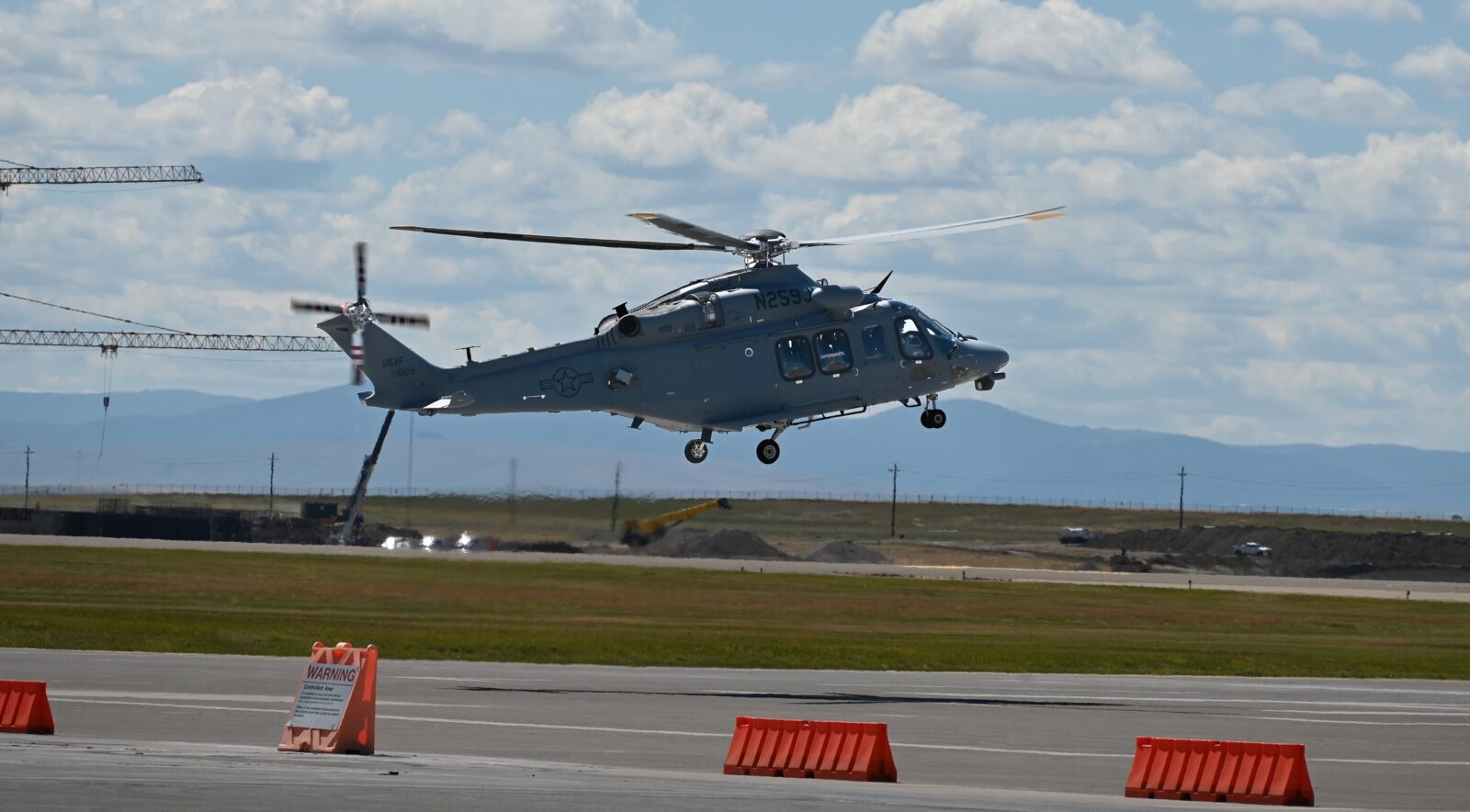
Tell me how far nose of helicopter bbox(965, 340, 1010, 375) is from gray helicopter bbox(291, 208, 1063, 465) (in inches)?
1.9

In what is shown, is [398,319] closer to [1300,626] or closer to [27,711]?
[27,711]

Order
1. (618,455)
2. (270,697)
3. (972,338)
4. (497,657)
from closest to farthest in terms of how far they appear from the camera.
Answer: (270,697) → (972,338) → (497,657) → (618,455)

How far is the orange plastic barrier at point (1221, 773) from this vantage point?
2794cm

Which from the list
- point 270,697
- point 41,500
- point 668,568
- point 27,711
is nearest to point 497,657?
point 270,697

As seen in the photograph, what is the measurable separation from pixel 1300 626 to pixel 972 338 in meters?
41.8

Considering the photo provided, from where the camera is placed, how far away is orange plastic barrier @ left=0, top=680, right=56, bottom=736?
3288 centimetres

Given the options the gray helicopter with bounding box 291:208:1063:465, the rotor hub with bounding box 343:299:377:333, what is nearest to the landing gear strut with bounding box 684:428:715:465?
the gray helicopter with bounding box 291:208:1063:465

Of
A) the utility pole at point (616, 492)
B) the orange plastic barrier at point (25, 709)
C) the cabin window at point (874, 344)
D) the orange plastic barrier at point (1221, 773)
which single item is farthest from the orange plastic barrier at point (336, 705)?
the utility pole at point (616, 492)

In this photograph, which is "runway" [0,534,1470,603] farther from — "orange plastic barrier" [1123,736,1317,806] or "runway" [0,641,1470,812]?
"orange plastic barrier" [1123,736,1317,806]

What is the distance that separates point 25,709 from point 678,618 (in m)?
44.5

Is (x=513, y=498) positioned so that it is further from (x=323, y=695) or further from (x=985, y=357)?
(x=323, y=695)

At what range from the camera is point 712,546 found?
115250mm

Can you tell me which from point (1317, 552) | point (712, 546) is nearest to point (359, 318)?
point (712, 546)

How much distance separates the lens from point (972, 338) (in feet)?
156
